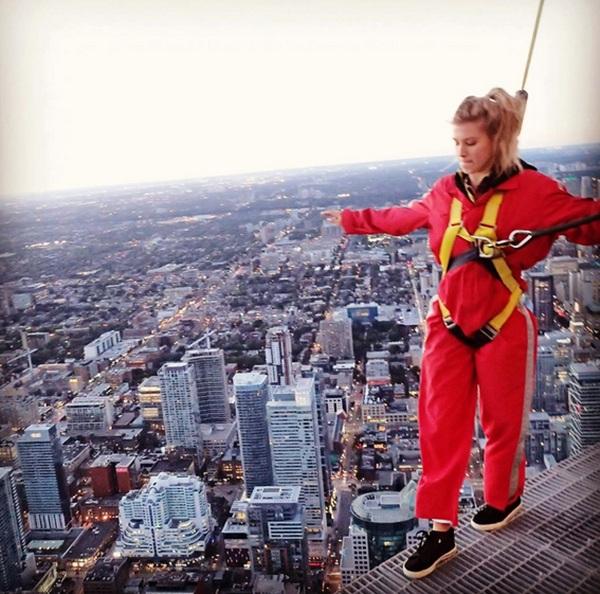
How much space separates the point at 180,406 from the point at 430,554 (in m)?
2.38

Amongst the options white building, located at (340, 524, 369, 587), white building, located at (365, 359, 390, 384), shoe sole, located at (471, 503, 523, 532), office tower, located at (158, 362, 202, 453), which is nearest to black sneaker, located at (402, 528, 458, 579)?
shoe sole, located at (471, 503, 523, 532)

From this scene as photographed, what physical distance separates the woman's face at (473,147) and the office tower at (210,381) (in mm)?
2448

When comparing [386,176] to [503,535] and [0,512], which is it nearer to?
[503,535]

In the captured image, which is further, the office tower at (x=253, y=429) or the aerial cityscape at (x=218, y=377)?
the office tower at (x=253, y=429)

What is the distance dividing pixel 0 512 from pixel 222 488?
1.05m

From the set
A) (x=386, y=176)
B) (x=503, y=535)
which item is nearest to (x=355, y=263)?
(x=386, y=176)

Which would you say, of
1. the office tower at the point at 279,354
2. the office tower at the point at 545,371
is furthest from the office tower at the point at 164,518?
the office tower at the point at 545,371

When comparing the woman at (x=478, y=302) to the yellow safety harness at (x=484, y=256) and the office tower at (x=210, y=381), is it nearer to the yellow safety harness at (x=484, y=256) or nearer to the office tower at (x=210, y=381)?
the yellow safety harness at (x=484, y=256)

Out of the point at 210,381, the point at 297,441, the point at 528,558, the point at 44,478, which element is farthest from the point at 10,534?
the point at 528,558

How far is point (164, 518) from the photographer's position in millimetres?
3117

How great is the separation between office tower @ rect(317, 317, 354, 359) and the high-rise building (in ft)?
0.91

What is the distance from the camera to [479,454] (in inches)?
73.2

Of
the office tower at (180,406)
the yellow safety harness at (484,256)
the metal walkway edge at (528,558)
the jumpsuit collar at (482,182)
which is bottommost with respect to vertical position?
the office tower at (180,406)

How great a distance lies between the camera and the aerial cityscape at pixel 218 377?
2.72 meters
